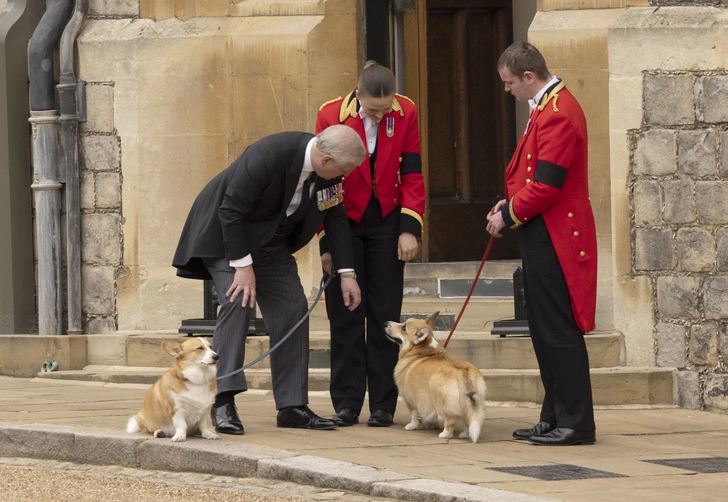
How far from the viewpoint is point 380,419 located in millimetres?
7035

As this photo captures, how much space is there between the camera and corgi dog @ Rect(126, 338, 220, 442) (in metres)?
6.24

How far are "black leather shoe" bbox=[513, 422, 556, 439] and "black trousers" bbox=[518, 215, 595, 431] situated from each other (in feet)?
0.40

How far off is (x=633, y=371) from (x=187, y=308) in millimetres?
3310

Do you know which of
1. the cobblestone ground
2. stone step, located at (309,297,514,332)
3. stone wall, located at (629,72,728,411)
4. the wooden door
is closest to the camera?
the cobblestone ground

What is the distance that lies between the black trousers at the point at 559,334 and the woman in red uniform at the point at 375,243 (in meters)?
0.76

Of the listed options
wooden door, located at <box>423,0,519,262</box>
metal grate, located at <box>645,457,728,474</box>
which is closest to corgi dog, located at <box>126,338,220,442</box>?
metal grate, located at <box>645,457,728,474</box>

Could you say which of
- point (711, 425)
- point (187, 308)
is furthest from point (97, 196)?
point (711, 425)

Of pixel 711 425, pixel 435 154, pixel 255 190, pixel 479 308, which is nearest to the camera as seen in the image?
pixel 255 190

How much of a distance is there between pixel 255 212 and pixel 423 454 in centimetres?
145

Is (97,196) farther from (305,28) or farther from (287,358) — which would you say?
(287,358)

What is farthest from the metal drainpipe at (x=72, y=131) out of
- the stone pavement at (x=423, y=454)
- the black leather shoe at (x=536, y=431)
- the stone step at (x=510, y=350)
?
the black leather shoe at (x=536, y=431)

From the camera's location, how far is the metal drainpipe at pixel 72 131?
32.0 ft

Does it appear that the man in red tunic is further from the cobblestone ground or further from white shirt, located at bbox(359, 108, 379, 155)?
the cobblestone ground

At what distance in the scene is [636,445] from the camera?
6.61 metres
